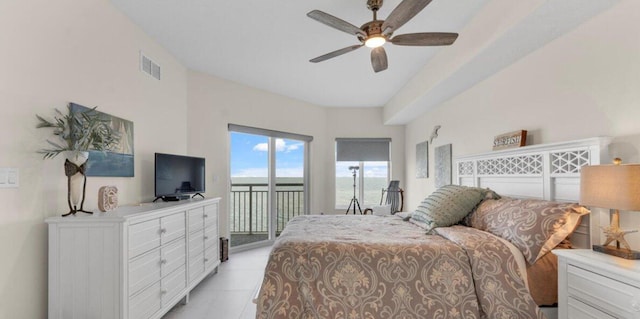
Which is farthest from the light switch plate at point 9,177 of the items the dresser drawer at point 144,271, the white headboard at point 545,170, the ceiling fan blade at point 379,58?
the white headboard at point 545,170

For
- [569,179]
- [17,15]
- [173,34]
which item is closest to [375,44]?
[569,179]

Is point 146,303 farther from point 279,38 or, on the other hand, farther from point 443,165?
point 443,165

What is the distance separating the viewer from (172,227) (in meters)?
2.48

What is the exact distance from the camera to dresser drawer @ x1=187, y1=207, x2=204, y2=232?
284cm

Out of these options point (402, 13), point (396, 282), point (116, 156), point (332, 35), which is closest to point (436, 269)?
point (396, 282)

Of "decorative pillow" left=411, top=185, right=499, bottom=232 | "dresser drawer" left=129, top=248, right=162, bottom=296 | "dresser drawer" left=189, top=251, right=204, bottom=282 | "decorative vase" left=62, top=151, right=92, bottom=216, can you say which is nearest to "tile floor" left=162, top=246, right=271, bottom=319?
"dresser drawer" left=189, top=251, right=204, bottom=282

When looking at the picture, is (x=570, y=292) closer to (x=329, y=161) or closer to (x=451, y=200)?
(x=451, y=200)

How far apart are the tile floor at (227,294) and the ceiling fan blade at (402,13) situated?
2.52 meters

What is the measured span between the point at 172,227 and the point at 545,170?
2981mm

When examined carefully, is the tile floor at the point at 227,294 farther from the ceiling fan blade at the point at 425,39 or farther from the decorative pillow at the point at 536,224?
the ceiling fan blade at the point at 425,39

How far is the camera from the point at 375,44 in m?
2.22

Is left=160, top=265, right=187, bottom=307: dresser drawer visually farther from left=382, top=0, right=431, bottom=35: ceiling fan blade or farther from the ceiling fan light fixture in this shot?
left=382, top=0, right=431, bottom=35: ceiling fan blade

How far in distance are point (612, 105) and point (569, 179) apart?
0.53 m

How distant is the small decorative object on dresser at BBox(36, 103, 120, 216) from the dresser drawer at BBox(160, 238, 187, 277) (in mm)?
656
